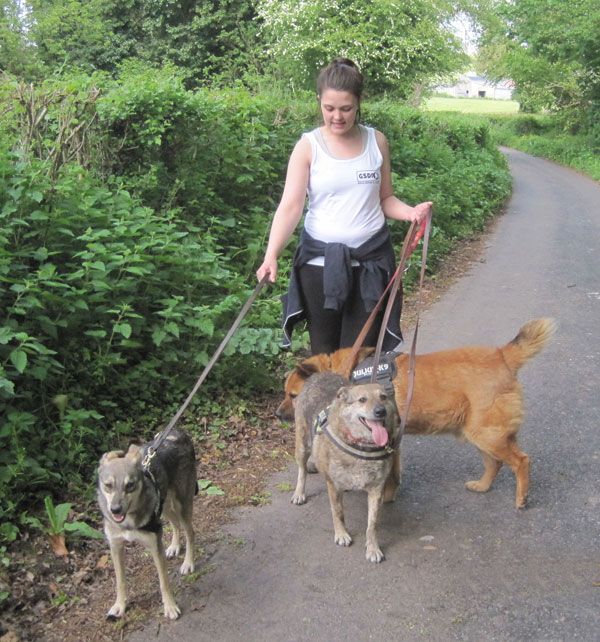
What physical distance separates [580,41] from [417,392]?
3001 cm

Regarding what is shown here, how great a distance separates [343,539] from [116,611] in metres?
1.33

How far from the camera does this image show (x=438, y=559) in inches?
144

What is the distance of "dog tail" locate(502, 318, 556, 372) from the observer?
158 inches

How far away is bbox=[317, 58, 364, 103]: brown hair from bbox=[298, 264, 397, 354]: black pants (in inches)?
42.7

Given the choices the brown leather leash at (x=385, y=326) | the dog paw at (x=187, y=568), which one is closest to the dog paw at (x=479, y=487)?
Answer: the brown leather leash at (x=385, y=326)

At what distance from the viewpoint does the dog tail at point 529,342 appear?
13.2ft

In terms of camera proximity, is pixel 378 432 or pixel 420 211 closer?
pixel 378 432

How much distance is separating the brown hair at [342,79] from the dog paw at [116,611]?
303 centimetres

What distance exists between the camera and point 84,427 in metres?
4.41

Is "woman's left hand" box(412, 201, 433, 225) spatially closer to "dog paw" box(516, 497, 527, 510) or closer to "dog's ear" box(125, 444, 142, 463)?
"dog paw" box(516, 497, 527, 510)

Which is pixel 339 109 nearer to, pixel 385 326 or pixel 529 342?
pixel 385 326

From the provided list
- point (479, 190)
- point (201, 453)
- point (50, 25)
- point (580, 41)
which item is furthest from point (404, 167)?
point (580, 41)

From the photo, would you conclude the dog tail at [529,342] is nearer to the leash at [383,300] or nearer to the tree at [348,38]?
the leash at [383,300]

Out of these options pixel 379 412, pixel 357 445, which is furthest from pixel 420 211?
pixel 357 445
